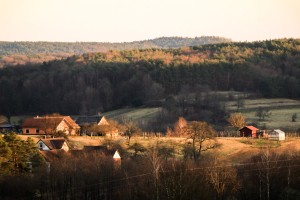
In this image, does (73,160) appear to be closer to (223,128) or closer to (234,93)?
(223,128)

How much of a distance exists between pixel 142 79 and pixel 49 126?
172 ft

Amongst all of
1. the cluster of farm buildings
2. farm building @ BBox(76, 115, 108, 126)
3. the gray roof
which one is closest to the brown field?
the cluster of farm buildings

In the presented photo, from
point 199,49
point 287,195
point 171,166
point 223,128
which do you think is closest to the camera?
point 287,195

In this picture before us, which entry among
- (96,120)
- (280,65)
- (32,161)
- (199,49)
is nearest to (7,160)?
(32,161)

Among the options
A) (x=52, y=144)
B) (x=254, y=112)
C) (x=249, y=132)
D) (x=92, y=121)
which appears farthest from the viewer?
(x=254, y=112)

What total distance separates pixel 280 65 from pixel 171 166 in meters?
84.3

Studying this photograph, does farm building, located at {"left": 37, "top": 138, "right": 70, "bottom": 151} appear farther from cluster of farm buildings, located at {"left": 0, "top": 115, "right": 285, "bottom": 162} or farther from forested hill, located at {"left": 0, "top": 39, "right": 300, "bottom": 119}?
forested hill, located at {"left": 0, "top": 39, "right": 300, "bottom": 119}

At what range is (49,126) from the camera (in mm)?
76562

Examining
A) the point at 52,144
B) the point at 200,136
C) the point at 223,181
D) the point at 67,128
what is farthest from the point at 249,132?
the point at 223,181

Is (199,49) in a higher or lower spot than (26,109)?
higher

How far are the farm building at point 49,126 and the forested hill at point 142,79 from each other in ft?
99.4

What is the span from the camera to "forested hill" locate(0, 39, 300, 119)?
393ft

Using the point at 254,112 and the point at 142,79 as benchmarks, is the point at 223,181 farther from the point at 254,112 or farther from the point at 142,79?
the point at 142,79

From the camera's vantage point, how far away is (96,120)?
274 ft
